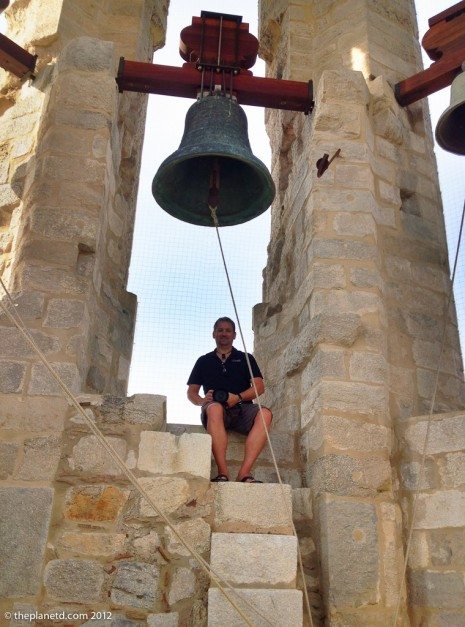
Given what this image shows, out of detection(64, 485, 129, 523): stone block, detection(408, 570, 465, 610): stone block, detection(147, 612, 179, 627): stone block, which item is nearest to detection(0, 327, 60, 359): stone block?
detection(64, 485, 129, 523): stone block

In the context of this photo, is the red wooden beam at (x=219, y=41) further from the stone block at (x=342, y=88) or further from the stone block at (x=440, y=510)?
the stone block at (x=440, y=510)

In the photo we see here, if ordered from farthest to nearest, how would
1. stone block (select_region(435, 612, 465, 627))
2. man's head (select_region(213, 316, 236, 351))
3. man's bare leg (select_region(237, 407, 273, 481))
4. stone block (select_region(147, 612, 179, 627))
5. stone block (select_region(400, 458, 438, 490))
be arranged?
1. man's head (select_region(213, 316, 236, 351))
2. man's bare leg (select_region(237, 407, 273, 481))
3. stone block (select_region(400, 458, 438, 490))
4. stone block (select_region(435, 612, 465, 627))
5. stone block (select_region(147, 612, 179, 627))

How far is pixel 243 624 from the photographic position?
2.84 m

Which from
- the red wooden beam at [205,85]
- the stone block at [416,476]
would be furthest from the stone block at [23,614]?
the red wooden beam at [205,85]

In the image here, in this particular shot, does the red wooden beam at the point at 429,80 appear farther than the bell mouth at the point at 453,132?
Yes

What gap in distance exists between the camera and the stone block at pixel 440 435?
11.2 ft

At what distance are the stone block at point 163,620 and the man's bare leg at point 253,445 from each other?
2.40ft

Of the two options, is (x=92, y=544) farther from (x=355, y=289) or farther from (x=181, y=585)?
(x=355, y=289)

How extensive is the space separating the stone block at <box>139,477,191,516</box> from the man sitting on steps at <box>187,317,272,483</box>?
23 centimetres

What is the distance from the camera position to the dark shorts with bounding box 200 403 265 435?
381 cm

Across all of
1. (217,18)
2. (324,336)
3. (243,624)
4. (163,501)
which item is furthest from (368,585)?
(217,18)

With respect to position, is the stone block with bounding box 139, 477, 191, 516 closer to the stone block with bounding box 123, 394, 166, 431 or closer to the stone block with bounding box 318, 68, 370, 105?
the stone block with bounding box 123, 394, 166, 431

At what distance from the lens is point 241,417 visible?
12.6ft

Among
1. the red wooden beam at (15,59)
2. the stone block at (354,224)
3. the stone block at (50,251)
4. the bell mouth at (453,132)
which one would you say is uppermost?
the red wooden beam at (15,59)
